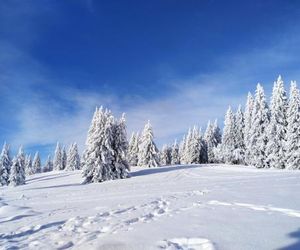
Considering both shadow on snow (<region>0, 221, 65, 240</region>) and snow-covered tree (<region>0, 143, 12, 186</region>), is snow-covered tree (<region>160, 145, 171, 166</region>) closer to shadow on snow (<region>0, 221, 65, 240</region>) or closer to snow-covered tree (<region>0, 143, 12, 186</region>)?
snow-covered tree (<region>0, 143, 12, 186</region>)

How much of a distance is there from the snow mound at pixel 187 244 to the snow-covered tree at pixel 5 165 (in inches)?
2404

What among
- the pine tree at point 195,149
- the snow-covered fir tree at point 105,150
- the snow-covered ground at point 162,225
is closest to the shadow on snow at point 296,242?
the snow-covered ground at point 162,225

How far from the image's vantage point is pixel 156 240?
207 inches

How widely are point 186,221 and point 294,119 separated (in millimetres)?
34926

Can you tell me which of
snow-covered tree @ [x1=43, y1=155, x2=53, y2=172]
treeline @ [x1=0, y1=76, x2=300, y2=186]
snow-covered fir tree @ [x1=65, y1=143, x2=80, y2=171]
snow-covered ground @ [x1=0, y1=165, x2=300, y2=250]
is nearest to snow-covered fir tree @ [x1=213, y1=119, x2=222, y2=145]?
treeline @ [x1=0, y1=76, x2=300, y2=186]

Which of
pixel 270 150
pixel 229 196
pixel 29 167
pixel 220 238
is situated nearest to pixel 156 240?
pixel 220 238

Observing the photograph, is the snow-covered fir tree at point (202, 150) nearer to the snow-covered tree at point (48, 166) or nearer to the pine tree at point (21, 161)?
the pine tree at point (21, 161)

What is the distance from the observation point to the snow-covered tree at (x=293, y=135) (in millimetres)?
35219

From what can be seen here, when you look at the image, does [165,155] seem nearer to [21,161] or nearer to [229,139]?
[229,139]

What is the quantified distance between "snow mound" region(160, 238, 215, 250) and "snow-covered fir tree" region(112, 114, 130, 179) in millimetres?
27771

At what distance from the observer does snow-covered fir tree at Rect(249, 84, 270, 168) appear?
144 ft

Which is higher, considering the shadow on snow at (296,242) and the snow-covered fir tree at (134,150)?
the snow-covered fir tree at (134,150)

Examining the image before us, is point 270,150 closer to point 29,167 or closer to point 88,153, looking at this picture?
point 88,153

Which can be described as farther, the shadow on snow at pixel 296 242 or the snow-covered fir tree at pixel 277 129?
the snow-covered fir tree at pixel 277 129
